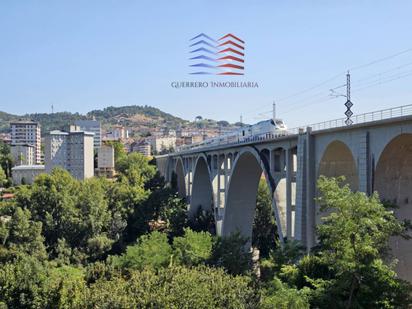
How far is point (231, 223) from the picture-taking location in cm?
3688

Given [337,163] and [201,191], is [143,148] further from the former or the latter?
[337,163]

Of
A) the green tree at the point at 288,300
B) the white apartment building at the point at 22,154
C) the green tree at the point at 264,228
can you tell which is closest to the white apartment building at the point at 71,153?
the white apartment building at the point at 22,154

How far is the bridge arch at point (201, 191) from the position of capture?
163 feet

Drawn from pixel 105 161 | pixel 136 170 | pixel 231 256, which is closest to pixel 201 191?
pixel 136 170

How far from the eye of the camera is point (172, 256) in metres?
26.5

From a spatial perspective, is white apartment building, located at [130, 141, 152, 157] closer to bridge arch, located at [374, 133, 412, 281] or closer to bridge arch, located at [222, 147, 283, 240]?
bridge arch, located at [222, 147, 283, 240]

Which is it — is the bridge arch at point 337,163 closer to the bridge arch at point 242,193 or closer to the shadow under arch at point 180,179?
the bridge arch at point 242,193

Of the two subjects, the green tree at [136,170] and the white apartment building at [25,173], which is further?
the white apartment building at [25,173]

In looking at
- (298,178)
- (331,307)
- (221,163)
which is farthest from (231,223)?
(331,307)

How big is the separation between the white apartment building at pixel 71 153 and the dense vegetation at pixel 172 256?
31.8 meters

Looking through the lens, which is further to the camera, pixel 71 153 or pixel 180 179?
pixel 71 153

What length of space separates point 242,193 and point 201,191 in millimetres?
16458

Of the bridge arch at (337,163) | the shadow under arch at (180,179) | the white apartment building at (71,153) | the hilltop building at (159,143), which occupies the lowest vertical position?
the shadow under arch at (180,179)

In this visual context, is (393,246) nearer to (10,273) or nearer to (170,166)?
(10,273)
